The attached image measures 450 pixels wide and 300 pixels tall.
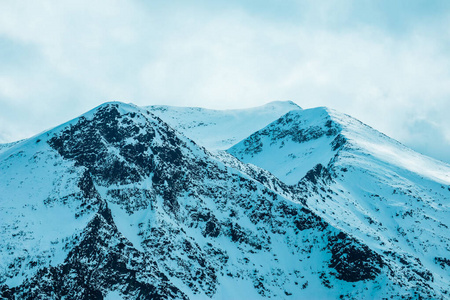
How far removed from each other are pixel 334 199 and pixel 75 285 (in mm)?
83882

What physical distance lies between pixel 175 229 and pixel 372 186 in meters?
82.0

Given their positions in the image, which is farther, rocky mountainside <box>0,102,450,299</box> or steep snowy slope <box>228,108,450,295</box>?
steep snowy slope <box>228,108,450,295</box>

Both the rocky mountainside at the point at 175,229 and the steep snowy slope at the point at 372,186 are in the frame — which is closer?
the rocky mountainside at the point at 175,229

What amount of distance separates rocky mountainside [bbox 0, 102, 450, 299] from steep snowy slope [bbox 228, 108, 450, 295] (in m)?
0.76

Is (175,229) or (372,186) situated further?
(372,186)

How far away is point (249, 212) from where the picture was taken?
4166 inches

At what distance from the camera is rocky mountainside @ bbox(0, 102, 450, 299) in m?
73.8

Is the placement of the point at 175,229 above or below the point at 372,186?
below

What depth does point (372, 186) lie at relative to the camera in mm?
143125

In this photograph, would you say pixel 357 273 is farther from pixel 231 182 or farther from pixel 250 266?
pixel 231 182

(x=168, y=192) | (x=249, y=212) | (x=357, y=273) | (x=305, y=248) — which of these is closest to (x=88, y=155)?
(x=168, y=192)

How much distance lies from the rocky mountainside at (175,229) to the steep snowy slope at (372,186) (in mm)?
759

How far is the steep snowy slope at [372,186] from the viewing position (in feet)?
372

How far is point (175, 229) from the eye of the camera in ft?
297
